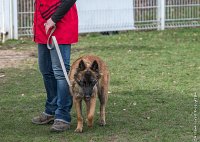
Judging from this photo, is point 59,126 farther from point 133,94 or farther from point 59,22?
point 133,94

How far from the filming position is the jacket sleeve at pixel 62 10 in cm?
632

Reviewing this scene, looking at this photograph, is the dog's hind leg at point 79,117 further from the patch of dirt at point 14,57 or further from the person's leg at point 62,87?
the patch of dirt at point 14,57

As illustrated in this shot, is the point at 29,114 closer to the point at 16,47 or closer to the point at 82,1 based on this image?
the point at 16,47

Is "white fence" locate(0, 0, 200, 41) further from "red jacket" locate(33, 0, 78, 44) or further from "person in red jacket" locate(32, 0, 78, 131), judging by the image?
"red jacket" locate(33, 0, 78, 44)

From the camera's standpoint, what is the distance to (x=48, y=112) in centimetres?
705

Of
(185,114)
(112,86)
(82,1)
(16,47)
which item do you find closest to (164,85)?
(112,86)

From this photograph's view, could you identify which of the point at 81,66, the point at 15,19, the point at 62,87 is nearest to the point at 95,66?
the point at 81,66

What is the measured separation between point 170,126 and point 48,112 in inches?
52.9

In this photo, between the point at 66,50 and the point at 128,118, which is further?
the point at 128,118

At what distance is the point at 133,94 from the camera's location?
855 centimetres

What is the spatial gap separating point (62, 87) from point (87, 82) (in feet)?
1.06

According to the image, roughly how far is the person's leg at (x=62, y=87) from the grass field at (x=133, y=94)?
0.66 feet

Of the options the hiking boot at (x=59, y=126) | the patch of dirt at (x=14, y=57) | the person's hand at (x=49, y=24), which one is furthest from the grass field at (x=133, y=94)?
the person's hand at (x=49, y=24)

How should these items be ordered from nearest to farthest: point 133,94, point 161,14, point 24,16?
point 133,94 → point 24,16 → point 161,14
